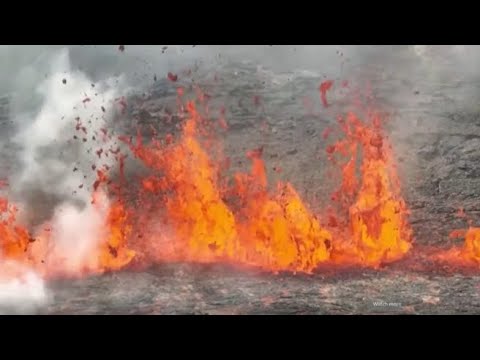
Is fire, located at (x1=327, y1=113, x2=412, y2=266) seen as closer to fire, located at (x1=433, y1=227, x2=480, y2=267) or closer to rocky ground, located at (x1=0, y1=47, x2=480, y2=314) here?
rocky ground, located at (x1=0, y1=47, x2=480, y2=314)

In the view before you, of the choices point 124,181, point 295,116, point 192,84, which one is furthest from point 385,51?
point 124,181

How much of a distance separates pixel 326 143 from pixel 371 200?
2.19 meters

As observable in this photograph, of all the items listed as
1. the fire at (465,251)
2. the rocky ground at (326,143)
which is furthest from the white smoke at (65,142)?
the fire at (465,251)

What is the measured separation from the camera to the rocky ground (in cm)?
1375

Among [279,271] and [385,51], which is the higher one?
[385,51]

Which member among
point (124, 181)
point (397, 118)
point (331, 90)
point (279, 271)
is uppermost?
point (331, 90)

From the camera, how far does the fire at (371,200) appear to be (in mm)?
14961

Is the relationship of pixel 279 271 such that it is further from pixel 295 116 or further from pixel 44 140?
pixel 44 140

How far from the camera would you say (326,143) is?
17.0 metres

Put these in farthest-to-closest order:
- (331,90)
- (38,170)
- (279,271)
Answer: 1. (331,90)
2. (38,170)
3. (279,271)

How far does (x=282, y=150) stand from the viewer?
55.7 feet

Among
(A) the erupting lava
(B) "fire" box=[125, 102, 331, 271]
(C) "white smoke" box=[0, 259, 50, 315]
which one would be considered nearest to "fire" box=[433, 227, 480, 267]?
(A) the erupting lava

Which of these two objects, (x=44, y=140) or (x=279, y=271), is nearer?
(x=279, y=271)

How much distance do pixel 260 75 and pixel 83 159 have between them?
560 centimetres
